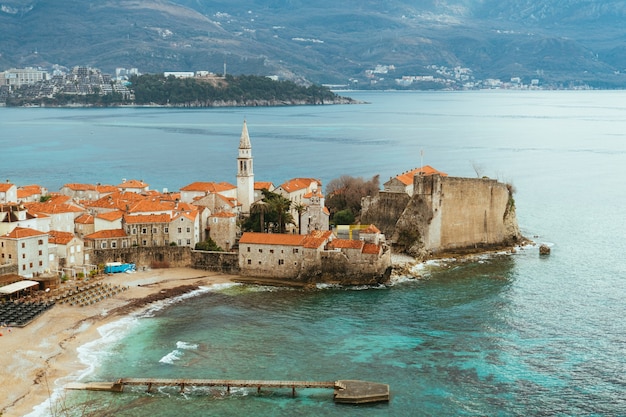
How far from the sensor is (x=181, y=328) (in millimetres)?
33688

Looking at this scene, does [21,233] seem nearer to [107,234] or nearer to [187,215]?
[107,234]

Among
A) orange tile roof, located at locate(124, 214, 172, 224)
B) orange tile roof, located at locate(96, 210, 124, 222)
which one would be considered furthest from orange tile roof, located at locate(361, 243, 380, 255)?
orange tile roof, located at locate(96, 210, 124, 222)

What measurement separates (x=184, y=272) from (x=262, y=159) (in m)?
62.5

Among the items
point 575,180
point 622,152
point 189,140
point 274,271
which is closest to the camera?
point 274,271

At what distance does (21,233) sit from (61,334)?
8.72 meters

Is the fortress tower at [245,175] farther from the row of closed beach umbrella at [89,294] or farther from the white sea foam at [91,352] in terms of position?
the white sea foam at [91,352]

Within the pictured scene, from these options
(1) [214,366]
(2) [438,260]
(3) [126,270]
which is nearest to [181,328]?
(1) [214,366]

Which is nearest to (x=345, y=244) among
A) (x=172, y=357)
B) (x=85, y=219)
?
(x=172, y=357)

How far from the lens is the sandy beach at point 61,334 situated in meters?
27.0

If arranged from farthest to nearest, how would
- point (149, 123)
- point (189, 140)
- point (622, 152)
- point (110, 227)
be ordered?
point (149, 123), point (189, 140), point (622, 152), point (110, 227)

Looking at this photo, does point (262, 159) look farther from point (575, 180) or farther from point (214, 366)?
point (214, 366)

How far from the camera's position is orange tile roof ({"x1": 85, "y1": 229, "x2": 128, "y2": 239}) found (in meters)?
43.4

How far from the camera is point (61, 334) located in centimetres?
3247

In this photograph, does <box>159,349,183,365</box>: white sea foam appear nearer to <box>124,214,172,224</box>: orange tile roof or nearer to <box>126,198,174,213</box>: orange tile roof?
<box>124,214,172,224</box>: orange tile roof
